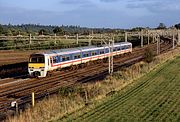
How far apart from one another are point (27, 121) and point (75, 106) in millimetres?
4805

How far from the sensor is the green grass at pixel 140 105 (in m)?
21.5

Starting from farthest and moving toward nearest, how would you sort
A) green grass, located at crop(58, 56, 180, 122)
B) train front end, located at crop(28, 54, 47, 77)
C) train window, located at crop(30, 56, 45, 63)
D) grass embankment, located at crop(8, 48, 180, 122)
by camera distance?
train window, located at crop(30, 56, 45, 63)
train front end, located at crop(28, 54, 47, 77)
grass embankment, located at crop(8, 48, 180, 122)
green grass, located at crop(58, 56, 180, 122)

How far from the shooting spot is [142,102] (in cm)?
2644

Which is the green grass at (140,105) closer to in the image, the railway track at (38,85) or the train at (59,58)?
the railway track at (38,85)

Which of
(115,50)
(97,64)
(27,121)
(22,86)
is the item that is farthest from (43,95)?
(115,50)

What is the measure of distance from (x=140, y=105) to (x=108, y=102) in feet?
6.77

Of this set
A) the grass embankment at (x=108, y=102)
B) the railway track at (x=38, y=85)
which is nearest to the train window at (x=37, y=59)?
the railway track at (x=38, y=85)

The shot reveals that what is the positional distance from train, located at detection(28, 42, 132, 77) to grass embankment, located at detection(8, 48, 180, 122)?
7.74m

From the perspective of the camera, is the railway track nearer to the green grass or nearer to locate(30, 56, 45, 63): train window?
locate(30, 56, 45, 63): train window

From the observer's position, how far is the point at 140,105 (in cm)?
2527

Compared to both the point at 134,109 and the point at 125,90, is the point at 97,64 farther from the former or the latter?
the point at 134,109

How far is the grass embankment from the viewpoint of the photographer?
2164cm

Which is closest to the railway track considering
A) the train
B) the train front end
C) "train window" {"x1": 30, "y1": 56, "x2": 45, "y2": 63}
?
the train front end

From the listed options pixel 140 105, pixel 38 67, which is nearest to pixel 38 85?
pixel 38 67
